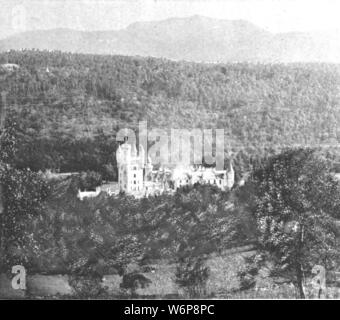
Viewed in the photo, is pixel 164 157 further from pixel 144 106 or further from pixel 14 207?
pixel 14 207

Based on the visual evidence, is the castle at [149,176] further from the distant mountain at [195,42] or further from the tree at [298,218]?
the distant mountain at [195,42]

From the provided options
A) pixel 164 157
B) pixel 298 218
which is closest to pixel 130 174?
pixel 164 157

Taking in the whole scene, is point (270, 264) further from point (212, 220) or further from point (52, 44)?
point (52, 44)

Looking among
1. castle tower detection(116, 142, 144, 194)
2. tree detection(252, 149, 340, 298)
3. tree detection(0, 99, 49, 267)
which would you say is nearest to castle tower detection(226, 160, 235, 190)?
tree detection(252, 149, 340, 298)

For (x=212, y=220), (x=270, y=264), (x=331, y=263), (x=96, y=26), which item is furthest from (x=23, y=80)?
(x=331, y=263)

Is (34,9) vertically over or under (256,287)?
over

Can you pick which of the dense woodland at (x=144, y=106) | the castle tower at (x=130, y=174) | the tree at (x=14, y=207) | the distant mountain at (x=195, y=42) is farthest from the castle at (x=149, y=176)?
the distant mountain at (x=195, y=42)
